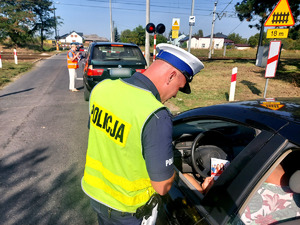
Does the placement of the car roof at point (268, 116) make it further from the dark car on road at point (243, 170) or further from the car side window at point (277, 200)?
the car side window at point (277, 200)

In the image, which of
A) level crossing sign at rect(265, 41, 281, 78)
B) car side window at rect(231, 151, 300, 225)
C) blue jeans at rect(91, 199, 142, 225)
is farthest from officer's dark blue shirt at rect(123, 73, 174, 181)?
level crossing sign at rect(265, 41, 281, 78)

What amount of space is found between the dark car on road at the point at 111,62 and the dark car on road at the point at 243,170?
444cm

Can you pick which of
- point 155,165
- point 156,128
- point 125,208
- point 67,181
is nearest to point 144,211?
point 125,208

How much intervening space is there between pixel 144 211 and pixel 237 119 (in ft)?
2.80

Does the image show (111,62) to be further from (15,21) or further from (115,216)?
(15,21)

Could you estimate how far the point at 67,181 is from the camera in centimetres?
313

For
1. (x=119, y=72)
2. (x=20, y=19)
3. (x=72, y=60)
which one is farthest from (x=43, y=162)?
(x=20, y=19)

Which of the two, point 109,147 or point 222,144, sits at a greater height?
point 109,147

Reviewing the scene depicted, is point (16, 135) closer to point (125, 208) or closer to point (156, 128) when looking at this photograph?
point (125, 208)

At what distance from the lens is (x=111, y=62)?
625cm

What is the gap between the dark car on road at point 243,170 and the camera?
1182mm

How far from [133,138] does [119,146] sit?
11cm

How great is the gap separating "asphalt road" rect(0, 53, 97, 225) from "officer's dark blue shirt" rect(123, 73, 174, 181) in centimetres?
171

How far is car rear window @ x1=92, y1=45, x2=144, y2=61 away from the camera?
21.0 feet
